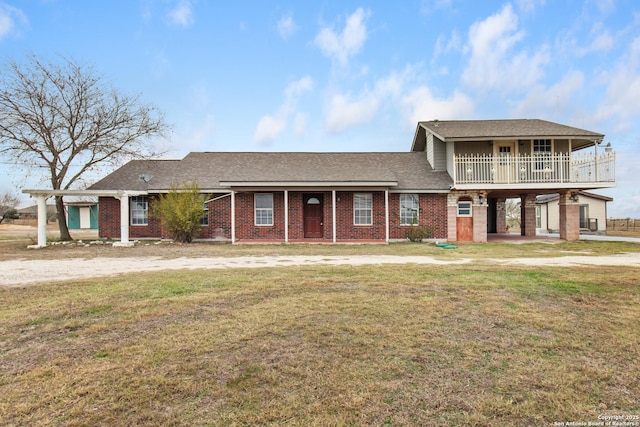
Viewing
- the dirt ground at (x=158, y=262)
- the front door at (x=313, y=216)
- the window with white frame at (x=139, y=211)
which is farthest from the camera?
the window with white frame at (x=139, y=211)

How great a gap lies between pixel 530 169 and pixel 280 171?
40.1 feet

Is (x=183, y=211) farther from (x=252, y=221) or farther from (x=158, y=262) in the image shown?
(x=158, y=262)

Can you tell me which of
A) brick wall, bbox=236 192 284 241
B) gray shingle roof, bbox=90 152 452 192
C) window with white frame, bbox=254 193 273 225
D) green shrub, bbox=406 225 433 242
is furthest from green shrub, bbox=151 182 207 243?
green shrub, bbox=406 225 433 242

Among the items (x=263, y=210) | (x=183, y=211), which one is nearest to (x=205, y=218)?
(x=183, y=211)

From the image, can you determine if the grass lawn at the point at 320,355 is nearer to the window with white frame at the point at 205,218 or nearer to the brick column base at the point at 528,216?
the window with white frame at the point at 205,218

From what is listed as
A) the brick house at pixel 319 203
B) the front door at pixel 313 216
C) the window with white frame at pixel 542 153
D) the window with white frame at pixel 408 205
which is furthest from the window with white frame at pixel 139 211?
the window with white frame at pixel 542 153

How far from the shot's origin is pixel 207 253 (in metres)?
13.4

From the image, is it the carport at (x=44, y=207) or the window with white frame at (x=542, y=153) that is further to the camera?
the window with white frame at (x=542, y=153)

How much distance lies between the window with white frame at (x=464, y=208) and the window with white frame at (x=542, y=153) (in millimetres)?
3629

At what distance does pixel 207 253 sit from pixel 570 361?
1166cm

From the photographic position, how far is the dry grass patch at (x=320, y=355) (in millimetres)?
2799

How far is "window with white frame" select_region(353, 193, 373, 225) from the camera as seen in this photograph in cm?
1822

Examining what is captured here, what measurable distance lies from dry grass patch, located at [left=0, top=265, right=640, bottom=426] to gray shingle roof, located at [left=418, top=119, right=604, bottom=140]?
12.3 meters

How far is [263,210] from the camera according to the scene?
18.3 m
